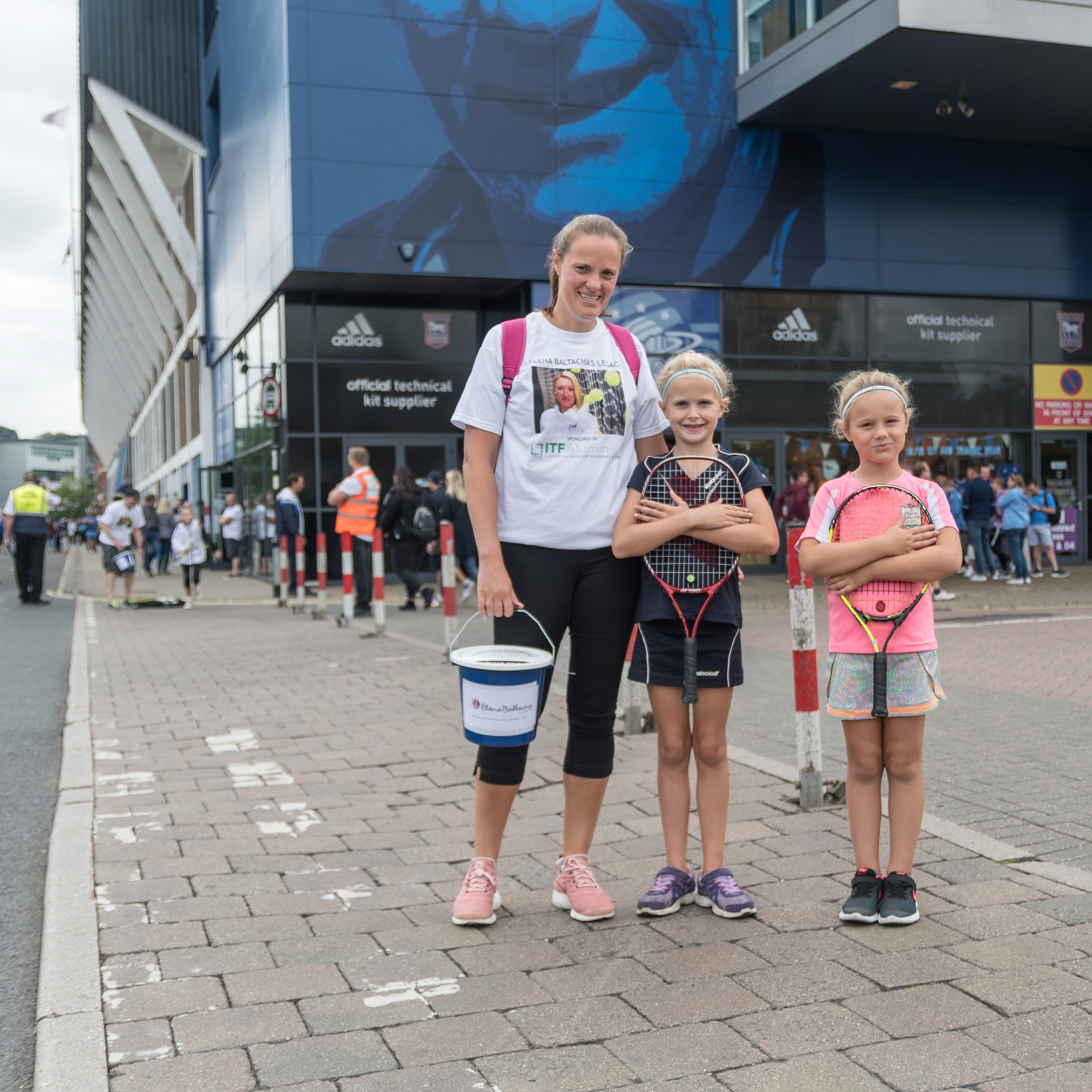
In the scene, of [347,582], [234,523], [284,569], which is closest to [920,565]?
[347,582]

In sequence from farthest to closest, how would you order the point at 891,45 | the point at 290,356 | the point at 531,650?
the point at 290,356 → the point at 891,45 → the point at 531,650

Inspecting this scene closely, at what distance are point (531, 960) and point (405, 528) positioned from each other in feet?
38.3

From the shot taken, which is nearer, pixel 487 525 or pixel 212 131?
pixel 487 525

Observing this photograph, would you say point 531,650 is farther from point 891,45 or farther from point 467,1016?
point 891,45

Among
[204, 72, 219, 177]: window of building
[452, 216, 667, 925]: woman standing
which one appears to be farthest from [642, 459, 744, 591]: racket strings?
[204, 72, 219, 177]: window of building

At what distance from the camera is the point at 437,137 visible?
721 inches

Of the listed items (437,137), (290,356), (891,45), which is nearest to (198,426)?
(290,356)

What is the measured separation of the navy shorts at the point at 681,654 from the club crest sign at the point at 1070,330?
70.0ft

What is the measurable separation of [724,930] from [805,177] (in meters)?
18.7

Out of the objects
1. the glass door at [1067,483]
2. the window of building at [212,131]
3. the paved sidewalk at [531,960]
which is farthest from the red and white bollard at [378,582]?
the window of building at [212,131]

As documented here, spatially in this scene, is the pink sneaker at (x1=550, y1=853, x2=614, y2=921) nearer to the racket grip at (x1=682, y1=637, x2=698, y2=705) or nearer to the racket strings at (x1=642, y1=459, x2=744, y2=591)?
the racket grip at (x1=682, y1=637, x2=698, y2=705)

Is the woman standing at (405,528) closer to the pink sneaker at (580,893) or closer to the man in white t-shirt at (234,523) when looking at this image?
the pink sneaker at (580,893)

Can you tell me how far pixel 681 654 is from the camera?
3.32 m

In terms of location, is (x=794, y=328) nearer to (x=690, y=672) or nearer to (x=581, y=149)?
(x=581, y=149)
